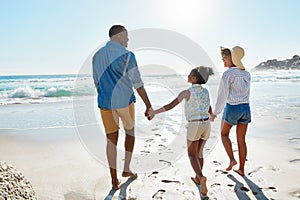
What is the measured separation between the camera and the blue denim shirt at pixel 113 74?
296cm

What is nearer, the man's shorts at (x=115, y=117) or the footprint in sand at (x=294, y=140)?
the man's shorts at (x=115, y=117)

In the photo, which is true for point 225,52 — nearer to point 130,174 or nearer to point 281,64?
point 130,174

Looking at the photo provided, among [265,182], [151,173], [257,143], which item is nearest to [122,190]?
[151,173]

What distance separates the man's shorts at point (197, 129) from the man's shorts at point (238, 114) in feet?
1.67

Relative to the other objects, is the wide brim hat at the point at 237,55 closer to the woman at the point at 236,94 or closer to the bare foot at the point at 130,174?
the woman at the point at 236,94

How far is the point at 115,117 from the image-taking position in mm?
3115

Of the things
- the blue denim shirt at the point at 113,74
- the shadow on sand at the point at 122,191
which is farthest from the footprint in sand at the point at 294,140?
the blue denim shirt at the point at 113,74

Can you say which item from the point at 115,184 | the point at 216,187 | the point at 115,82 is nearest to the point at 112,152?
the point at 115,184

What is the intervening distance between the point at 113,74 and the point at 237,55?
5.07 feet

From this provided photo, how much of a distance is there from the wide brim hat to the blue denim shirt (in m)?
1.24

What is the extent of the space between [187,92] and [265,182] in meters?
1.41

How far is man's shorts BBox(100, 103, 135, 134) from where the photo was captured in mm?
3080

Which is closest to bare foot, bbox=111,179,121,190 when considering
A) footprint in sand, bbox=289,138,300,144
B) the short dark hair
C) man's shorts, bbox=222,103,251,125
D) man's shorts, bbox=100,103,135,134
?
man's shorts, bbox=100,103,135,134

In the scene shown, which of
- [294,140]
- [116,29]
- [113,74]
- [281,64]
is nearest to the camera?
[113,74]
